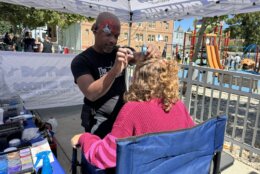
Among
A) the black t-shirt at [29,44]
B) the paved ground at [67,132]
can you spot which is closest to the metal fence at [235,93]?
the paved ground at [67,132]

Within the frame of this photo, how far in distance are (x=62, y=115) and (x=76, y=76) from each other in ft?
10.4

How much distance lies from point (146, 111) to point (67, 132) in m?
2.88

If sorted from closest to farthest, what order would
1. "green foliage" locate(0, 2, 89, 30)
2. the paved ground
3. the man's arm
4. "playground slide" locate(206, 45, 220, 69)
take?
the man's arm → the paved ground → "playground slide" locate(206, 45, 220, 69) → "green foliage" locate(0, 2, 89, 30)

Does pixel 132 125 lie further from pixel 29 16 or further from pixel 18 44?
pixel 18 44

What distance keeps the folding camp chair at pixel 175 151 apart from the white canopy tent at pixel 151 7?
2.31 m

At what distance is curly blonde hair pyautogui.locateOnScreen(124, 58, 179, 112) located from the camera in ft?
4.23

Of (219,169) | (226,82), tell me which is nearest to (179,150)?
(219,169)

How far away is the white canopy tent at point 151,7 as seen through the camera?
312 cm

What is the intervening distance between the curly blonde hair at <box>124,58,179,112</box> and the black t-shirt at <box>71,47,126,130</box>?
0.49 metres

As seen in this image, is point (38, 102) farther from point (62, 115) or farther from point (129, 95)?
point (129, 95)

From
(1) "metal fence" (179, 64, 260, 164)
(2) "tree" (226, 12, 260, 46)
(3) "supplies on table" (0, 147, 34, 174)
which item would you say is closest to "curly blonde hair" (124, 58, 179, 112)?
(3) "supplies on table" (0, 147, 34, 174)

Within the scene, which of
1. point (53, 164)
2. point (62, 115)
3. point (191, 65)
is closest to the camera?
point (53, 164)

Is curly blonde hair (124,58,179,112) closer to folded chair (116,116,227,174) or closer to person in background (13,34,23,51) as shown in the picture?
folded chair (116,116,227,174)

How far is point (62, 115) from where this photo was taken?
4.66 meters
